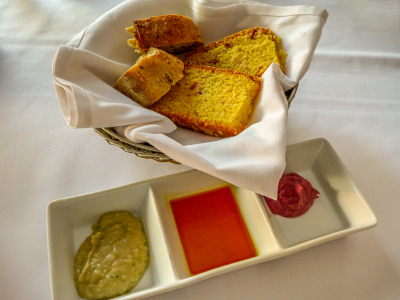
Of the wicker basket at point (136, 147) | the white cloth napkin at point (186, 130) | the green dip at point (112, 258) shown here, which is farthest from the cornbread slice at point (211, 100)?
the green dip at point (112, 258)

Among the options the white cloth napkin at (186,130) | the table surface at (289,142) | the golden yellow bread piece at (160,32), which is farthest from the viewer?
the golden yellow bread piece at (160,32)

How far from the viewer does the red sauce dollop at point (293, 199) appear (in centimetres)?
126

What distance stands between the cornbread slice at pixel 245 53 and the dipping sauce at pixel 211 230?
1.90 feet

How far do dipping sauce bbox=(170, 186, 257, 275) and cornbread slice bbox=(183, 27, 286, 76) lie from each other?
0.58m

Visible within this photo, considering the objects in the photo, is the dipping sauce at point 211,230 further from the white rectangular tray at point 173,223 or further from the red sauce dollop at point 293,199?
the red sauce dollop at point 293,199

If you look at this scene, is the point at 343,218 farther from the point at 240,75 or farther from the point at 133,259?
the point at 133,259

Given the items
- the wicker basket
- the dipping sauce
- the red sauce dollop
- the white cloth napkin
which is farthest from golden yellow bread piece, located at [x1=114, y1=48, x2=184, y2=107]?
the red sauce dollop

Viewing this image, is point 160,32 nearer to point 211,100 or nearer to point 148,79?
point 148,79

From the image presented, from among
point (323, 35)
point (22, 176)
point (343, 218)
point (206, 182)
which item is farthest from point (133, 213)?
point (323, 35)

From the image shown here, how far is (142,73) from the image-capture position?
128 centimetres

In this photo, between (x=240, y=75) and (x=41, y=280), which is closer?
(x=41, y=280)

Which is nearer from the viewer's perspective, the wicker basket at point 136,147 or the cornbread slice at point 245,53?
the wicker basket at point 136,147

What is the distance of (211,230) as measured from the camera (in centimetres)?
125

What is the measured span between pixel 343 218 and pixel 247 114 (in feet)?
1.82
